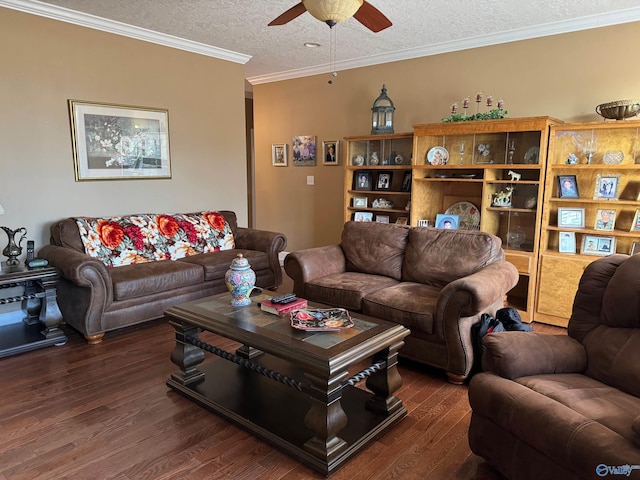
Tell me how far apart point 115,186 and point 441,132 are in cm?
332

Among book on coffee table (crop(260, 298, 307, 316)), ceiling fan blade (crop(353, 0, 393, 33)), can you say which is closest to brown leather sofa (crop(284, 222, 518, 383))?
book on coffee table (crop(260, 298, 307, 316))

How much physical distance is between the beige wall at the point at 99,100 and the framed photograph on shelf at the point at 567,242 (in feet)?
12.0

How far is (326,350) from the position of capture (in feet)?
6.64

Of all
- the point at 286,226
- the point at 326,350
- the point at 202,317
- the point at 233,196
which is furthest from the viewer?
the point at 286,226

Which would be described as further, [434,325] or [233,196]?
[233,196]

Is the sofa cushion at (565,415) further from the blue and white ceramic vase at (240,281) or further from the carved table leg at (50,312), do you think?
the carved table leg at (50,312)

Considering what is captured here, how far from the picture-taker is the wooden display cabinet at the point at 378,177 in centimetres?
504

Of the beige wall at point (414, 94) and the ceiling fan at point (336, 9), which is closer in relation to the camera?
the ceiling fan at point (336, 9)

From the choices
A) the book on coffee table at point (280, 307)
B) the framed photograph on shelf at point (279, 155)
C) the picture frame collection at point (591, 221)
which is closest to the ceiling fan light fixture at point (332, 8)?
the book on coffee table at point (280, 307)

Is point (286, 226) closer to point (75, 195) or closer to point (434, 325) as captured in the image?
point (75, 195)

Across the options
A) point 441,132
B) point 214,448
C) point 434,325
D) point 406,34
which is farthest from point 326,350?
point 406,34

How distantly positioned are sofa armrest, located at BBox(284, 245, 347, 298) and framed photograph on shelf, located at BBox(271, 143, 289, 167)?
2.80m

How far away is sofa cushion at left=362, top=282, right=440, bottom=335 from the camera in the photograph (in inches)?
113

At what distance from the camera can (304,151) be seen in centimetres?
612
